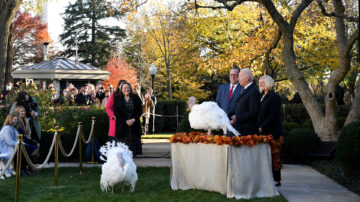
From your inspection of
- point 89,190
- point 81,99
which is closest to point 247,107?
point 89,190

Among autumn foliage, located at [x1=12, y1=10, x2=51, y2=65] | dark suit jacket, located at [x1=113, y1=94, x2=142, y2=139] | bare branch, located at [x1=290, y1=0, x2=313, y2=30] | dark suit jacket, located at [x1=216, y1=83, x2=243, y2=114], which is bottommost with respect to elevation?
dark suit jacket, located at [x1=113, y1=94, x2=142, y2=139]

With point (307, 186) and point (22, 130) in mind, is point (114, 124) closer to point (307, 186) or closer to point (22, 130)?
point (22, 130)

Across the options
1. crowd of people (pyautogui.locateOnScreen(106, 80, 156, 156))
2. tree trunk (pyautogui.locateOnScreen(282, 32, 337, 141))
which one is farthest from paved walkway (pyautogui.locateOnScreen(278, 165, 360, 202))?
crowd of people (pyautogui.locateOnScreen(106, 80, 156, 156))

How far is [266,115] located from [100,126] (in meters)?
6.60

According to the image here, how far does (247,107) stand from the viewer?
29.7 feet

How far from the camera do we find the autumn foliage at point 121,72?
48906 mm

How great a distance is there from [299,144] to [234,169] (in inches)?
244

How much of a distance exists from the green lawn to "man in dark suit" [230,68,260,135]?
1.25 metres

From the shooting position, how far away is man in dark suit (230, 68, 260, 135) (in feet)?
29.2

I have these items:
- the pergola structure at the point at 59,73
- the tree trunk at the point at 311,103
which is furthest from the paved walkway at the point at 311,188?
the pergola structure at the point at 59,73

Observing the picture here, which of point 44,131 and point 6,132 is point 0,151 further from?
point 44,131

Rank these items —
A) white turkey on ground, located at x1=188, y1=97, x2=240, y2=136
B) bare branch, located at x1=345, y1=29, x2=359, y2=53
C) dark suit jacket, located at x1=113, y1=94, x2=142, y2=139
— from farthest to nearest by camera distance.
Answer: bare branch, located at x1=345, y1=29, x2=359, y2=53
dark suit jacket, located at x1=113, y1=94, x2=142, y2=139
white turkey on ground, located at x1=188, y1=97, x2=240, y2=136

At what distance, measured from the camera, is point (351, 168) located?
10586 mm

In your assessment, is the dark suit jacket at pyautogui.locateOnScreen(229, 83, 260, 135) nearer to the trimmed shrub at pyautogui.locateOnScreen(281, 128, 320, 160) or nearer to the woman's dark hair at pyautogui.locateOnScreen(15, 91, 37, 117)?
the trimmed shrub at pyautogui.locateOnScreen(281, 128, 320, 160)
